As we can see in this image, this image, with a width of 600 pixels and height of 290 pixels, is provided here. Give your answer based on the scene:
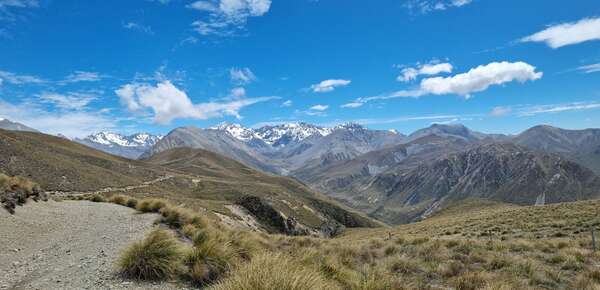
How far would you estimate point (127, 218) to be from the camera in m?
18.4

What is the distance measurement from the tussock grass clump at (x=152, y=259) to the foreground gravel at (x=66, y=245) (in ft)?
1.10

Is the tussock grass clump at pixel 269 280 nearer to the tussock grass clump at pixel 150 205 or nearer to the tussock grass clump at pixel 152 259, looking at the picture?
the tussock grass clump at pixel 152 259

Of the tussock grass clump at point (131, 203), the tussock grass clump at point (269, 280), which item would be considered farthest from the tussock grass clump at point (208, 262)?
the tussock grass clump at point (131, 203)

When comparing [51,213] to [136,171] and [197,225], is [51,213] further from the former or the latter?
[136,171]

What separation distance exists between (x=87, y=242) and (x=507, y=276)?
1430 cm

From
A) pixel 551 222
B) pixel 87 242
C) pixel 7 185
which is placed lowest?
pixel 551 222

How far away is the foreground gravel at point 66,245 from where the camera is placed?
8.70m

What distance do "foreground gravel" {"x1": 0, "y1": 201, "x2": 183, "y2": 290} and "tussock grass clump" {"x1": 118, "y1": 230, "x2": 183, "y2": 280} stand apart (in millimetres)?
336

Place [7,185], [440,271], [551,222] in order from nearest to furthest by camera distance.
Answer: [440,271] → [7,185] → [551,222]

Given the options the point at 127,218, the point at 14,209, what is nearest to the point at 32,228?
the point at 14,209

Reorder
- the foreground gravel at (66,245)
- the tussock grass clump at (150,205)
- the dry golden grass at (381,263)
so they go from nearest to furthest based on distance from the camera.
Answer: the dry golden grass at (381,263) → the foreground gravel at (66,245) → the tussock grass clump at (150,205)

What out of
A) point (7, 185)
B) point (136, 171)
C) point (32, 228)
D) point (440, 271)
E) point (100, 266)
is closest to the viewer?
point (100, 266)

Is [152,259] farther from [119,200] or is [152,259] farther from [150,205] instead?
[119,200]

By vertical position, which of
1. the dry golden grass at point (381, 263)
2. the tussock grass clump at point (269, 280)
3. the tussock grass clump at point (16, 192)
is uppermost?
the tussock grass clump at point (16, 192)
